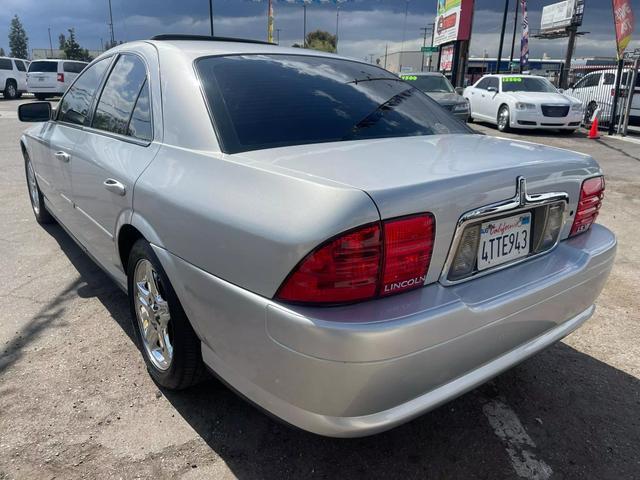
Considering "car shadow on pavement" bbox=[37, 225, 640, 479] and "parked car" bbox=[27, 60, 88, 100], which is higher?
"parked car" bbox=[27, 60, 88, 100]

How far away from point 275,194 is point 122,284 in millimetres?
1521

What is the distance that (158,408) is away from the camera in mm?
2430

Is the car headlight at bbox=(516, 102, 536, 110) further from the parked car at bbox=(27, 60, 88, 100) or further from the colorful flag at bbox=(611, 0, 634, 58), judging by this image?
the parked car at bbox=(27, 60, 88, 100)

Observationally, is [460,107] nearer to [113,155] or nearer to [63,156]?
[63,156]

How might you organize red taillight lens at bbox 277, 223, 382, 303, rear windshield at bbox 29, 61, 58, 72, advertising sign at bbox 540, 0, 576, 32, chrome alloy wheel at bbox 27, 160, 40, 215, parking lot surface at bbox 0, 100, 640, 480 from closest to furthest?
1. red taillight lens at bbox 277, 223, 382, 303
2. parking lot surface at bbox 0, 100, 640, 480
3. chrome alloy wheel at bbox 27, 160, 40, 215
4. rear windshield at bbox 29, 61, 58, 72
5. advertising sign at bbox 540, 0, 576, 32

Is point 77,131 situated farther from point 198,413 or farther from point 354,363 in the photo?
point 354,363

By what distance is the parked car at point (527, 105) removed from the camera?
1327 centimetres

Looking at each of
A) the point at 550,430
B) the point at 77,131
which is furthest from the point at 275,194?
the point at 77,131

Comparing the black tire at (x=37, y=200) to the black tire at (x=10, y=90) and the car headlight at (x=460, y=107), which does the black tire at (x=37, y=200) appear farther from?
the black tire at (x=10, y=90)

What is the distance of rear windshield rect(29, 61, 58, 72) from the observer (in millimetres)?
23109

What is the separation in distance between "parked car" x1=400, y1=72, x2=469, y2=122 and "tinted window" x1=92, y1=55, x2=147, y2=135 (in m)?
10.2

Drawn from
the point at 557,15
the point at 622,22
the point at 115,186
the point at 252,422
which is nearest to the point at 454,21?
the point at 622,22

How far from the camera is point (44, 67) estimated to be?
2317 centimetres

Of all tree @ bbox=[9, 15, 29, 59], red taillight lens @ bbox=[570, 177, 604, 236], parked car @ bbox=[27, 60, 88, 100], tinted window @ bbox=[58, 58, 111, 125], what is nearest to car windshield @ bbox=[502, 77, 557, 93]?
tinted window @ bbox=[58, 58, 111, 125]
